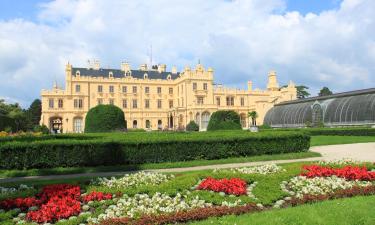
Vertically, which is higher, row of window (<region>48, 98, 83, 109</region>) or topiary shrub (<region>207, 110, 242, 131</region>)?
row of window (<region>48, 98, 83, 109</region>)

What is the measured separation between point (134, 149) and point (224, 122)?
21.9 metres

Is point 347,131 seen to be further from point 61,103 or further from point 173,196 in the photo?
point 61,103

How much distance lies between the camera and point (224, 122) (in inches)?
1502

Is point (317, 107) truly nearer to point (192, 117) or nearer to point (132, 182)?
point (192, 117)

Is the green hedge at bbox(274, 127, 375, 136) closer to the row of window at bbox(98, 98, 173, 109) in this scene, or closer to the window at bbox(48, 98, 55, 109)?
the row of window at bbox(98, 98, 173, 109)

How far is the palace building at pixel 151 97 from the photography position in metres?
76.4

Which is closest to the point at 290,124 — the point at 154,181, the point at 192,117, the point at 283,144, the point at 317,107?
the point at 317,107

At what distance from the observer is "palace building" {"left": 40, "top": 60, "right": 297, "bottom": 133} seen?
76.4 meters

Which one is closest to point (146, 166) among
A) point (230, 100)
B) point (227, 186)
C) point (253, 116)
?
point (227, 186)

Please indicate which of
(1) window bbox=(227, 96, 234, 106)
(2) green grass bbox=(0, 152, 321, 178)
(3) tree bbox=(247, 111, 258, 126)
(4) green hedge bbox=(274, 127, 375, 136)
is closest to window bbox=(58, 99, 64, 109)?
(1) window bbox=(227, 96, 234, 106)

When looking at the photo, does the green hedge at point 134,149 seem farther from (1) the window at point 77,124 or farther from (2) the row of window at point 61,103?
(2) the row of window at point 61,103

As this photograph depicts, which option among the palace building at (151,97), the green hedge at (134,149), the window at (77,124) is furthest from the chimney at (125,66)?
the green hedge at (134,149)

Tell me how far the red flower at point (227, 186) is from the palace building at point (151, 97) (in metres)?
61.3

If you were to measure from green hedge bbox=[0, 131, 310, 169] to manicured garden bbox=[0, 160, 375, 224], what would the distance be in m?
4.94
